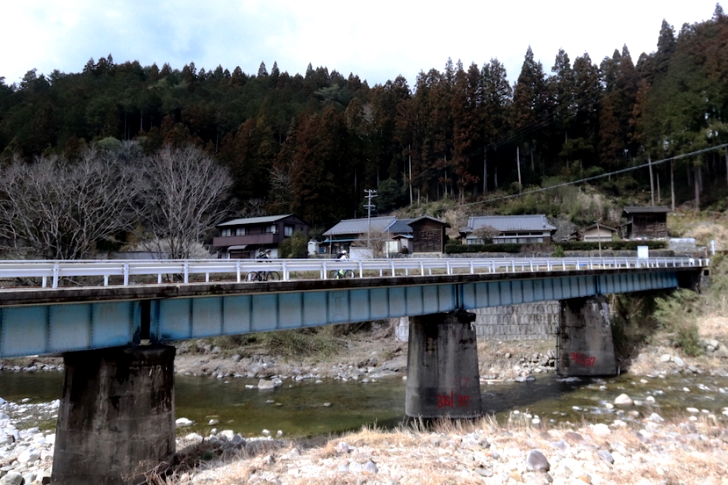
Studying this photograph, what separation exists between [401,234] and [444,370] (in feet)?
109

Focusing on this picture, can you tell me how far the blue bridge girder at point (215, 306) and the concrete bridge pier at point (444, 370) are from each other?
1.04 meters

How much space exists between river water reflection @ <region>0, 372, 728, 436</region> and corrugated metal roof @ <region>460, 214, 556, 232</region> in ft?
82.9

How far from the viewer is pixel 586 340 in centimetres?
2719

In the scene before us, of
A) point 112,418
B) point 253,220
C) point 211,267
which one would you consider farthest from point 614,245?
point 112,418

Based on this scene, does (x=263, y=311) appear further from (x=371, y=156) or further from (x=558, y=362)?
(x=371, y=156)

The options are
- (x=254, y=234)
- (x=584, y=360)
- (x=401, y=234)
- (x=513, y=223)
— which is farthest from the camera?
(x=254, y=234)

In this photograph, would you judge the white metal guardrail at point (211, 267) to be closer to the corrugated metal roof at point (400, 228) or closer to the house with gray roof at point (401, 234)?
the house with gray roof at point (401, 234)

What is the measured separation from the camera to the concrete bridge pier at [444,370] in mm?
18438

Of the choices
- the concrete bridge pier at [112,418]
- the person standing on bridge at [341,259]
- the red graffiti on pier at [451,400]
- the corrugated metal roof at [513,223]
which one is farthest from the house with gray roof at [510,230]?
the concrete bridge pier at [112,418]

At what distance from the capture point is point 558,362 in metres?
27.8

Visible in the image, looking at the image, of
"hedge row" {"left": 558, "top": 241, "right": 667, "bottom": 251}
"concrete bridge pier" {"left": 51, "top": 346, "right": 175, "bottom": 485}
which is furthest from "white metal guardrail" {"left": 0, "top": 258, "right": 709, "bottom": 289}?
"hedge row" {"left": 558, "top": 241, "right": 667, "bottom": 251}

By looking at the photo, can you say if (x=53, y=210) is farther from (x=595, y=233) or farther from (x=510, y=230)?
(x=595, y=233)

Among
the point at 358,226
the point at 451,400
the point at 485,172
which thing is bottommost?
the point at 451,400

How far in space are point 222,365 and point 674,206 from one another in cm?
5648
